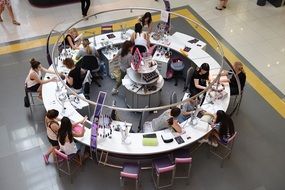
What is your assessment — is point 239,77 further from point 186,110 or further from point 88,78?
point 88,78

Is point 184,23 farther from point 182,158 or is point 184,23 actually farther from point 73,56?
point 182,158

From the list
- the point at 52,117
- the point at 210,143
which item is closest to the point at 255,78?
the point at 210,143

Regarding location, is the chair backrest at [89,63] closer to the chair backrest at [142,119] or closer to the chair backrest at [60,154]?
the chair backrest at [142,119]

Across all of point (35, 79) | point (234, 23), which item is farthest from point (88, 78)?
A: point (234, 23)

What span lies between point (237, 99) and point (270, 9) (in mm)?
4816

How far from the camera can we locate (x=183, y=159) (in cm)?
640

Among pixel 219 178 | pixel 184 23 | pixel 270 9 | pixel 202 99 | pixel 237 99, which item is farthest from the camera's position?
pixel 270 9

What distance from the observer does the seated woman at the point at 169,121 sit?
21.4ft

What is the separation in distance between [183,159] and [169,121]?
0.73 meters

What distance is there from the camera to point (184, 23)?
10.8 meters

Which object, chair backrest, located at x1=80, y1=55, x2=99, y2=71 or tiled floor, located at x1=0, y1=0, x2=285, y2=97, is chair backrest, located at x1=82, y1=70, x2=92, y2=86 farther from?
tiled floor, located at x1=0, y1=0, x2=285, y2=97

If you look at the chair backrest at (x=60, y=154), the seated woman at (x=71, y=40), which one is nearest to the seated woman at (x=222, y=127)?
the chair backrest at (x=60, y=154)

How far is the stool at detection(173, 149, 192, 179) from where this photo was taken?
641 centimetres

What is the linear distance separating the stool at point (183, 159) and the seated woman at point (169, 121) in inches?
15.5
